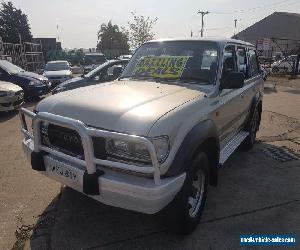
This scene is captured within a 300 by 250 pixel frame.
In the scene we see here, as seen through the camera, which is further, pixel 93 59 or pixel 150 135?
pixel 93 59

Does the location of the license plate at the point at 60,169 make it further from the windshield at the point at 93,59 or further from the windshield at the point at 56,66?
the windshield at the point at 93,59

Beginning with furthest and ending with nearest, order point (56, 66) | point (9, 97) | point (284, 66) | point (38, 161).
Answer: point (284, 66)
point (56, 66)
point (9, 97)
point (38, 161)

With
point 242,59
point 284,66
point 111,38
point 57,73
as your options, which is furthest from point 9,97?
point 111,38

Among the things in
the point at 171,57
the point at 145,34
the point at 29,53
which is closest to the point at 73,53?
the point at 145,34

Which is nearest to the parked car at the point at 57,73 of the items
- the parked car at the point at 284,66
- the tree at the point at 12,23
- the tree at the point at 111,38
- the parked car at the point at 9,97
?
the parked car at the point at 9,97

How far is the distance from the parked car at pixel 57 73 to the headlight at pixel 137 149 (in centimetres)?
1328

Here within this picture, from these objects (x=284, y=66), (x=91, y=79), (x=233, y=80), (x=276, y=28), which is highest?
(x=276, y=28)

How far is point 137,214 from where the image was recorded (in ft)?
12.1

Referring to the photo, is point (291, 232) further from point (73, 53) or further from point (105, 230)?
point (73, 53)

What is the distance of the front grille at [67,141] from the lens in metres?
2.84

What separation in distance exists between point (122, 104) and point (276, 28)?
244 feet

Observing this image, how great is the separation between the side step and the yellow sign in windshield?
1.21 meters

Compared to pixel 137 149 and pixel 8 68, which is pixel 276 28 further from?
pixel 137 149

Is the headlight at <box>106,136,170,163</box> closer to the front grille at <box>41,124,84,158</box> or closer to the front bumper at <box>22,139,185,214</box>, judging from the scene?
the front bumper at <box>22,139,185,214</box>
